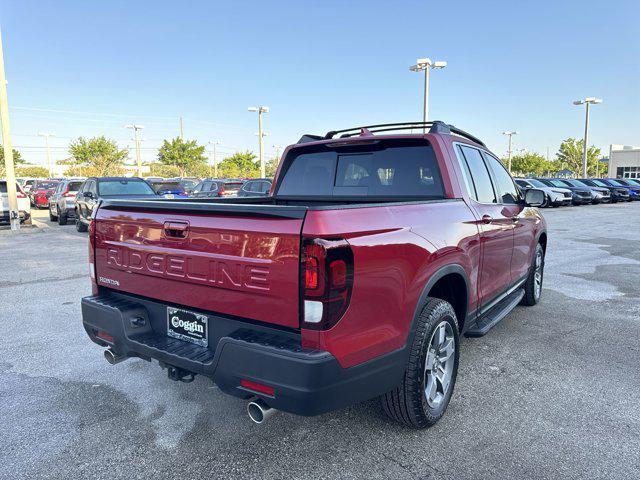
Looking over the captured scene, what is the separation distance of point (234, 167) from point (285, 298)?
6341 centimetres

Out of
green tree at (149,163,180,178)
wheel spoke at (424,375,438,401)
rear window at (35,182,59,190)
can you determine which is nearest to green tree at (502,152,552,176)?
green tree at (149,163,180,178)

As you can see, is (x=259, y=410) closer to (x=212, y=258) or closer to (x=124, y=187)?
(x=212, y=258)

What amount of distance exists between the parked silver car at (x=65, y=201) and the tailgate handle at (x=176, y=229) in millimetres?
15986

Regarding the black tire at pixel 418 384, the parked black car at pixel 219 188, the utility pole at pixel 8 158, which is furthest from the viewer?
the parked black car at pixel 219 188

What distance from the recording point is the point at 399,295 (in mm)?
2584

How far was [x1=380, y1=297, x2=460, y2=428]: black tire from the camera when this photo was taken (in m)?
2.78

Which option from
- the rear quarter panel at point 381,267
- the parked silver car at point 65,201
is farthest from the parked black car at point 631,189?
the rear quarter panel at point 381,267

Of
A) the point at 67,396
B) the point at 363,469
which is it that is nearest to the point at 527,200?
the point at 363,469

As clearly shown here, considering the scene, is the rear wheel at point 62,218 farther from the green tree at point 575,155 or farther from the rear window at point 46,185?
the green tree at point 575,155

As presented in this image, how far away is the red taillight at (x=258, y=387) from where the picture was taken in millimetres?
2277

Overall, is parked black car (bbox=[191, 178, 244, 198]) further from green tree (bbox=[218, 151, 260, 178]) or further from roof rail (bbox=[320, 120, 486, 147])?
green tree (bbox=[218, 151, 260, 178])

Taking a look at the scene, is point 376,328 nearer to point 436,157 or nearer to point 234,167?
point 436,157

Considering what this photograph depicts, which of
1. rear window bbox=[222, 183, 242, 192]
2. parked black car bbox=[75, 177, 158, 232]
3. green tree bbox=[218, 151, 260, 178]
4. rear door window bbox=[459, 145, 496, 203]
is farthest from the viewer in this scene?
green tree bbox=[218, 151, 260, 178]

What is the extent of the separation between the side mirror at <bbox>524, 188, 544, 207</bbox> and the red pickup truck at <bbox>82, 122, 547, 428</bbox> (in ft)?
4.18
